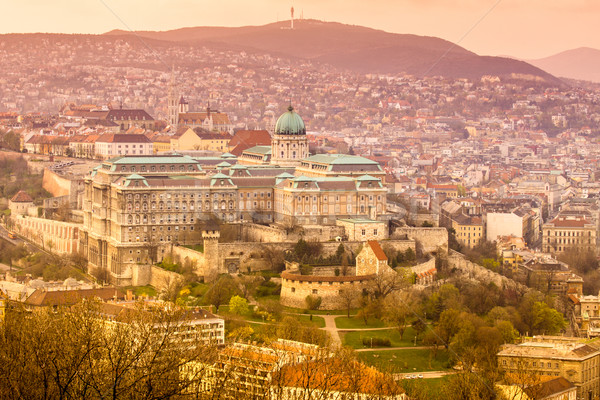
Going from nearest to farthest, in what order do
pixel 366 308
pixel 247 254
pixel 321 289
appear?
pixel 366 308 → pixel 321 289 → pixel 247 254

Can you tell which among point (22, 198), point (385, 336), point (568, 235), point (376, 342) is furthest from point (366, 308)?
point (568, 235)

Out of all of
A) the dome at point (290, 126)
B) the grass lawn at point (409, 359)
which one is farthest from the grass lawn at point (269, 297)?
the dome at point (290, 126)

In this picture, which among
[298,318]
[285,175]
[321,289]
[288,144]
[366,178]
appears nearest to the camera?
[298,318]

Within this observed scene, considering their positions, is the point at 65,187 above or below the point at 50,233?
above

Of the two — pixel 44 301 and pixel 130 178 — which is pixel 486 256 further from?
pixel 44 301

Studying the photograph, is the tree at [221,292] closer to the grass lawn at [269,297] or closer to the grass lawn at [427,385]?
the grass lawn at [269,297]

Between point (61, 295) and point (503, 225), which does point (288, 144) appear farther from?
point (61, 295)
